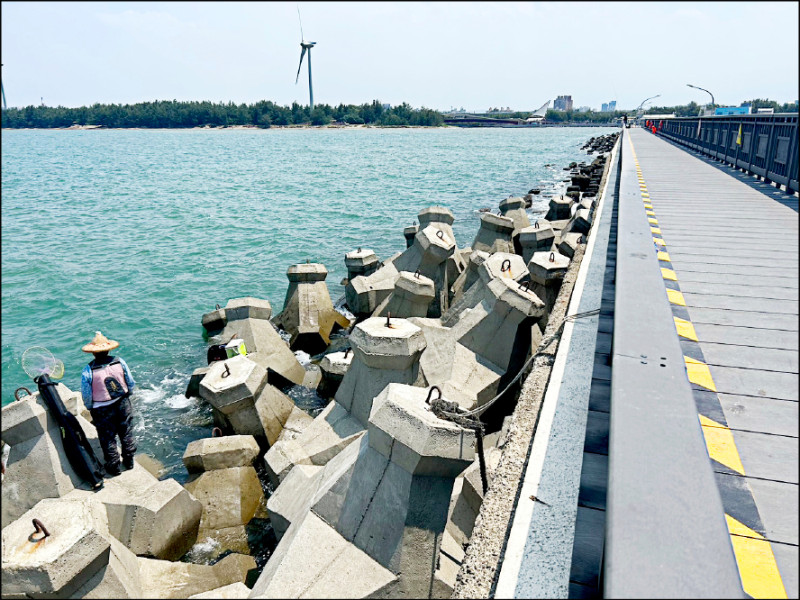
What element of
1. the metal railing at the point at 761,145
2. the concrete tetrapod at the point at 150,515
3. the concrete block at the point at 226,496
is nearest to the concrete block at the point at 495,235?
the metal railing at the point at 761,145

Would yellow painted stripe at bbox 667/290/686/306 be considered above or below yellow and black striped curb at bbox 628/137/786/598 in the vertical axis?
above

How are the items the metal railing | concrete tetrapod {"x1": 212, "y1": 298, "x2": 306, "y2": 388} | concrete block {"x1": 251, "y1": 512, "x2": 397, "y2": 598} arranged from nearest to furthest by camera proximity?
concrete block {"x1": 251, "y1": 512, "x2": 397, "y2": 598} → concrete tetrapod {"x1": 212, "y1": 298, "x2": 306, "y2": 388} → the metal railing

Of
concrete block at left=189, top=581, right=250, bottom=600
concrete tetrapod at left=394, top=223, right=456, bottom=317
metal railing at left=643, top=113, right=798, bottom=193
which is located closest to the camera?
concrete block at left=189, top=581, right=250, bottom=600

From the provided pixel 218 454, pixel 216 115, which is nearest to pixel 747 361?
pixel 218 454

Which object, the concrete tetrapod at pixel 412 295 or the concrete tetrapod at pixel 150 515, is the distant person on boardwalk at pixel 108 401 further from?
the concrete tetrapod at pixel 412 295

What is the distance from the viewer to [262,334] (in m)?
8.81

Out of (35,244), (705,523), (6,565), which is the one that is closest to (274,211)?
(35,244)

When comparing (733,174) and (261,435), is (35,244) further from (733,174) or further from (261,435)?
(733,174)

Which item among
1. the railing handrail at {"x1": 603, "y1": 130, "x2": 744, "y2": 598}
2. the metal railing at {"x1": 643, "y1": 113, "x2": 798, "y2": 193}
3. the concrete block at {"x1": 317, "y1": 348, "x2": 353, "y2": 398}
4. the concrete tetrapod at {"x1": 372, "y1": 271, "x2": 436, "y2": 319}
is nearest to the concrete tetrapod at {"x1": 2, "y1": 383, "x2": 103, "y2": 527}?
the concrete block at {"x1": 317, "y1": 348, "x2": 353, "y2": 398}

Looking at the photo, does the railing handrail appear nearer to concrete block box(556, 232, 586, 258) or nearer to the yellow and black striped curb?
the yellow and black striped curb

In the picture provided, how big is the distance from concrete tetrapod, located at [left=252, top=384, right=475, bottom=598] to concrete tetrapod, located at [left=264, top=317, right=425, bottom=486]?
1381mm

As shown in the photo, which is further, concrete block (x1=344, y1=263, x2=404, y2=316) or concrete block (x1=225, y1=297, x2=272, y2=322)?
concrete block (x1=344, y1=263, x2=404, y2=316)

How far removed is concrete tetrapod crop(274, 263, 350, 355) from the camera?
1049 cm

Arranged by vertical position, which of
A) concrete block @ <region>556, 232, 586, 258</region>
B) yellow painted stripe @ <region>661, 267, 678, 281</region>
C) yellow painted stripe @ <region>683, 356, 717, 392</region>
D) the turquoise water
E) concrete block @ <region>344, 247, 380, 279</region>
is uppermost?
yellow painted stripe @ <region>661, 267, 678, 281</region>
